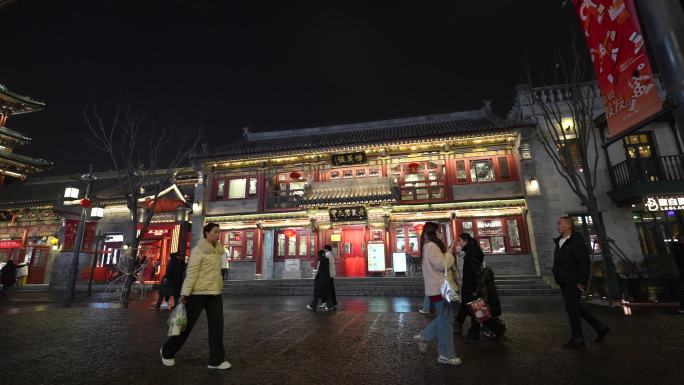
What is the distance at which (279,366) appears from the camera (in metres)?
3.88

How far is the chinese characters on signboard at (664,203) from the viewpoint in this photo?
12703 mm

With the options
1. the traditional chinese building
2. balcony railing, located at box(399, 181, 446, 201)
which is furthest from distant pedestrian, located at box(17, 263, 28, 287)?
balcony railing, located at box(399, 181, 446, 201)

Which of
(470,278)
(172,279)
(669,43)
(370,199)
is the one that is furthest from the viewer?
(370,199)

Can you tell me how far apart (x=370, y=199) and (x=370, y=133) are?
6464mm

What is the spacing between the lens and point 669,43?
8.59 ft

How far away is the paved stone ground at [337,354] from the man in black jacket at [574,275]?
9.0 inches

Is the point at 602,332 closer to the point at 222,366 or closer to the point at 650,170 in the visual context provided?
the point at 222,366

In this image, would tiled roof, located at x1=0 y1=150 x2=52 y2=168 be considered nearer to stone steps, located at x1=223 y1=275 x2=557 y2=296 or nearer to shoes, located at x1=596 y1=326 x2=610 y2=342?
stone steps, located at x1=223 y1=275 x2=557 y2=296

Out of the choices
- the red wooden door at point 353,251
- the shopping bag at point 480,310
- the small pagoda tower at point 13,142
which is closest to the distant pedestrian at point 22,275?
the small pagoda tower at point 13,142

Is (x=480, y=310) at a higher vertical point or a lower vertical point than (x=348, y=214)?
lower

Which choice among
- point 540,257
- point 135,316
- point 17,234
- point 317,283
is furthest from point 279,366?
point 17,234

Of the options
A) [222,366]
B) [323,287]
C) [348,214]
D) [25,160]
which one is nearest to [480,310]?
[222,366]

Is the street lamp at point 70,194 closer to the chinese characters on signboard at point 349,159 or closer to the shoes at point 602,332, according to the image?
the chinese characters on signboard at point 349,159

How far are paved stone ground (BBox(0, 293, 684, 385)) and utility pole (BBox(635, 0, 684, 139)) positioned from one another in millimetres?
2771
